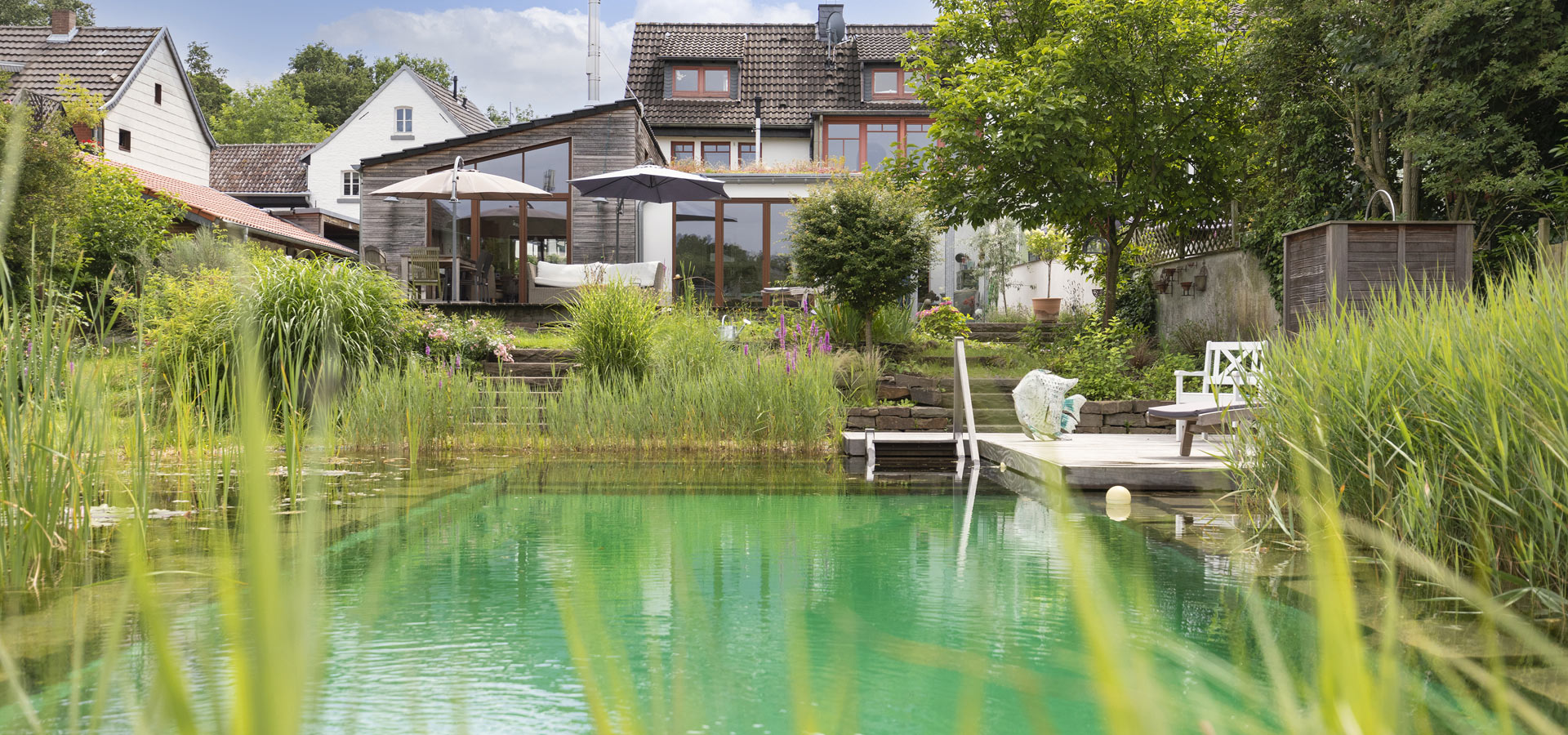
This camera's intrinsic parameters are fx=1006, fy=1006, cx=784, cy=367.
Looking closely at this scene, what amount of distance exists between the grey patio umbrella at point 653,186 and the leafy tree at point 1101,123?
3.51m

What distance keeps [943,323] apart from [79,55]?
779 inches

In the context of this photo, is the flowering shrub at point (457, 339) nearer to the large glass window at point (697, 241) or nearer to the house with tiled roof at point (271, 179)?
the large glass window at point (697, 241)

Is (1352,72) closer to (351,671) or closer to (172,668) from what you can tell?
(351,671)

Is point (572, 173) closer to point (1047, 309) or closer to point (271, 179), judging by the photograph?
point (1047, 309)

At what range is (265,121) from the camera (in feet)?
123

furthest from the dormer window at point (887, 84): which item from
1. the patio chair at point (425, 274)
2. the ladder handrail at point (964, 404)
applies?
the ladder handrail at point (964, 404)

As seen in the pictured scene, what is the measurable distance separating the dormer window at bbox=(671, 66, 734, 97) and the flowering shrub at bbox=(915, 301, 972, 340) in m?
15.7

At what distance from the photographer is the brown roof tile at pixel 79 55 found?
1998 cm

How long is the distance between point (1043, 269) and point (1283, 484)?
15.9m

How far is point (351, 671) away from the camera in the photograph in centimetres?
225

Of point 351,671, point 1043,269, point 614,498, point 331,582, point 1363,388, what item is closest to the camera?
point 351,671

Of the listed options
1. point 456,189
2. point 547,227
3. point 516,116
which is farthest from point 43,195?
point 516,116

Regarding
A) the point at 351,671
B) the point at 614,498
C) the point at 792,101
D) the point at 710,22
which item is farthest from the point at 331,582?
the point at 710,22

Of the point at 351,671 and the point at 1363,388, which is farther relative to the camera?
the point at 1363,388
